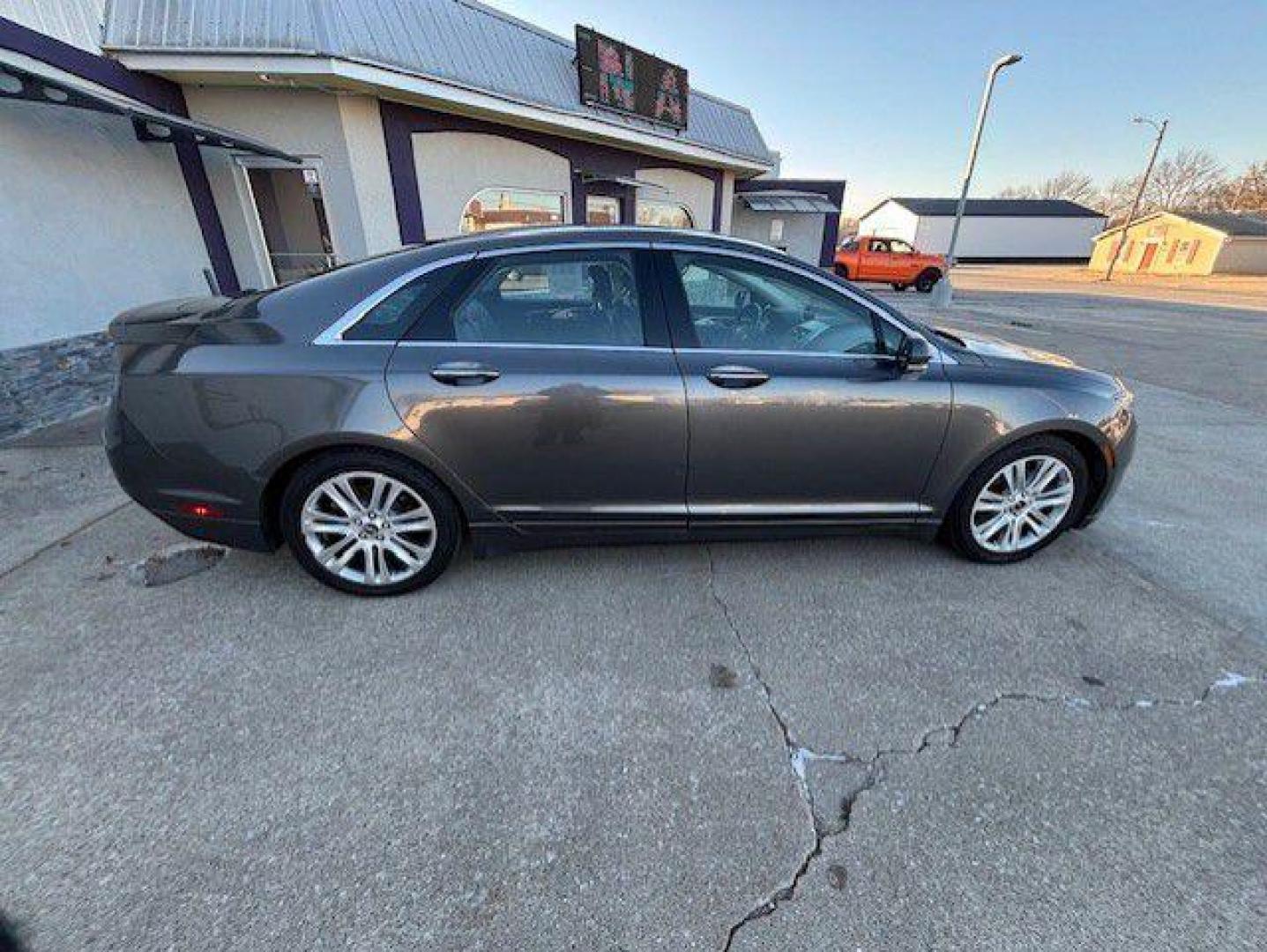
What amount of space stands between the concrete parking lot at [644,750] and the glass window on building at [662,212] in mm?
10751

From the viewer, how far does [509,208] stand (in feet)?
30.1

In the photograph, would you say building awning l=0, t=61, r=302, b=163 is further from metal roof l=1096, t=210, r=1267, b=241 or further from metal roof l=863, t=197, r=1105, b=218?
metal roof l=863, t=197, r=1105, b=218

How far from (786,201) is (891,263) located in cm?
666

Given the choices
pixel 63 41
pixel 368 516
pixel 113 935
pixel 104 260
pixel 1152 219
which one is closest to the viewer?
pixel 113 935

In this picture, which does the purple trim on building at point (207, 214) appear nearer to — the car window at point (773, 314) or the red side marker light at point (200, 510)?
the red side marker light at point (200, 510)

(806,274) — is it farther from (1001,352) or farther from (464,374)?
(464,374)

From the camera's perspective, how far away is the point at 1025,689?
223 centimetres

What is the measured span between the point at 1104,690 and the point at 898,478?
3.76 ft

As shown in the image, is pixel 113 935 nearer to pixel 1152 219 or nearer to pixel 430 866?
pixel 430 866

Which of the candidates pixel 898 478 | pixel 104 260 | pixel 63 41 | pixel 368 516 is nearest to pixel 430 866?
pixel 368 516

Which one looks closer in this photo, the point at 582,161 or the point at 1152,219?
the point at 582,161

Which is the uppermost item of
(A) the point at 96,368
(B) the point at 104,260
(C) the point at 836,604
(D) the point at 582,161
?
(D) the point at 582,161

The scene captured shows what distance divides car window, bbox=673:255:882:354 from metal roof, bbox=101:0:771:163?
565 cm

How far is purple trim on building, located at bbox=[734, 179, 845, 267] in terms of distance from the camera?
1839 cm
